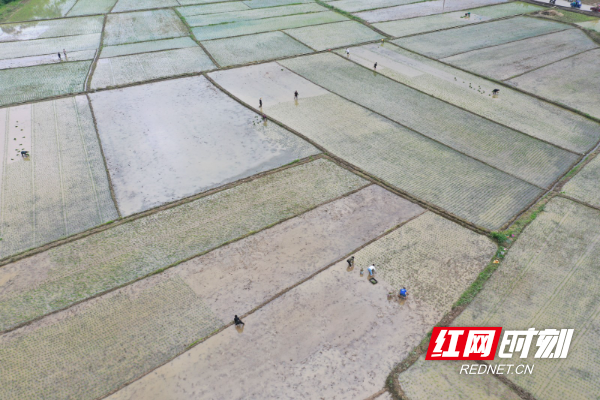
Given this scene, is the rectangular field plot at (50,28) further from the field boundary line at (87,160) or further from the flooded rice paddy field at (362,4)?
the flooded rice paddy field at (362,4)

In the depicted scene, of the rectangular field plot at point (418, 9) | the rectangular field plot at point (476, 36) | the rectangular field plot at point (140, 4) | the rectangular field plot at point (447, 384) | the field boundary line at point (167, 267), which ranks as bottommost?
the rectangular field plot at point (447, 384)

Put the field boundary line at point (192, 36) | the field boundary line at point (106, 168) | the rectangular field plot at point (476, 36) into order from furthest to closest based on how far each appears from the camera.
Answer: the rectangular field plot at point (476, 36) → the field boundary line at point (192, 36) → the field boundary line at point (106, 168)

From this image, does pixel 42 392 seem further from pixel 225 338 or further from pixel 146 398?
pixel 225 338

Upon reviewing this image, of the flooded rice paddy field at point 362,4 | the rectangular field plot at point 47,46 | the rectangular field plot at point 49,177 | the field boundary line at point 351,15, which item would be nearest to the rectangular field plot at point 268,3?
the field boundary line at point 351,15

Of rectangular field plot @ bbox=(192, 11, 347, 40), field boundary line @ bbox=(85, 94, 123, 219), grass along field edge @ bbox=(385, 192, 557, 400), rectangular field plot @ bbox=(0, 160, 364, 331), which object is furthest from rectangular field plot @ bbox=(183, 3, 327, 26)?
grass along field edge @ bbox=(385, 192, 557, 400)

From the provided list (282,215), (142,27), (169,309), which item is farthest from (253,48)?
(169,309)
